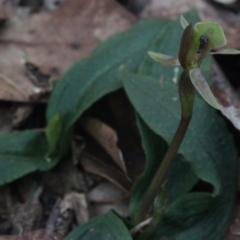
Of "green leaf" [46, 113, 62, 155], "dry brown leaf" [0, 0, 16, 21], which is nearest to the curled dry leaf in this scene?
"green leaf" [46, 113, 62, 155]

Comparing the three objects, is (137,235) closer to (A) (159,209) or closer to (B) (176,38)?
(A) (159,209)

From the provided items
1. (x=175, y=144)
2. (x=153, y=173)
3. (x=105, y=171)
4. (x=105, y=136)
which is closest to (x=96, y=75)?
(x=105, y=136)

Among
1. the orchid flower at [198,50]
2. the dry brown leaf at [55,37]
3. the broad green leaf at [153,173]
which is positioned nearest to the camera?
the orchid flower at [198,50]

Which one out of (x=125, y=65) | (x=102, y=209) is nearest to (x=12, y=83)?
(x=125, y=65)

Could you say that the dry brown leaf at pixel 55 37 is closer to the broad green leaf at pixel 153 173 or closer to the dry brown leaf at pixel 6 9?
the dry brown leaf at pixel 6 9

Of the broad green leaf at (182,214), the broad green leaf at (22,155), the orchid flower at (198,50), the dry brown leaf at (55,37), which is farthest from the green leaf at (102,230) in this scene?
the dry brown leaf at (55,37)

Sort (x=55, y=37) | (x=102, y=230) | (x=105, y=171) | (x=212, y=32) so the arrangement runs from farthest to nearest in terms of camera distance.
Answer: (x=55, y=37), (x=105, y=171), (x=102, y=230), (x=212, y=32)

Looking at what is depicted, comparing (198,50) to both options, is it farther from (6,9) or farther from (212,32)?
(6,9)
